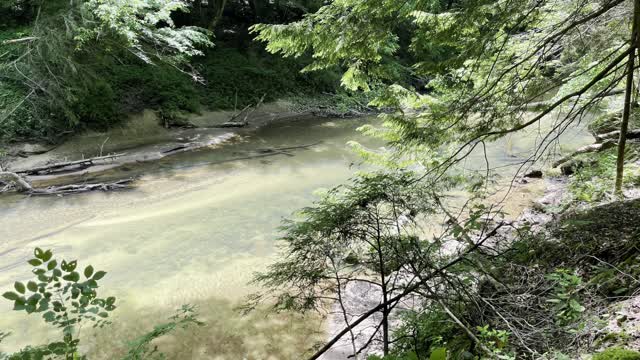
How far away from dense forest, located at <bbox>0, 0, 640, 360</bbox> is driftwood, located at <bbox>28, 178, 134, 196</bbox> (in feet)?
0.17

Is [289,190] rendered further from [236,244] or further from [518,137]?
[518,137]

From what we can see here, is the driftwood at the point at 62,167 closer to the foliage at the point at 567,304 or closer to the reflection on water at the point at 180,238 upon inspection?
the reflection on water at the point at 180,238

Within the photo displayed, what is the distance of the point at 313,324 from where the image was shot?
5.16 m

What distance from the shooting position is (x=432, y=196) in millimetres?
3213

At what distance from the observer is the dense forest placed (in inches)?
83.4

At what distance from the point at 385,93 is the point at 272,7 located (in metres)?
17.0

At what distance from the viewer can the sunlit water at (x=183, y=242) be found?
16.0ft

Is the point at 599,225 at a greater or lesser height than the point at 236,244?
greater

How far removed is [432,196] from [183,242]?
5.26 meters

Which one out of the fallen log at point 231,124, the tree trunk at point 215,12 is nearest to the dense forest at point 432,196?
the fallen log at point 231,124

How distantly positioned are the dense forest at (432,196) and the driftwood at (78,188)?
5cm

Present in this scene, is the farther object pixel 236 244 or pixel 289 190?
pixel 289 190

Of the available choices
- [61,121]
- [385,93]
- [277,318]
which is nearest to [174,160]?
[61,121]

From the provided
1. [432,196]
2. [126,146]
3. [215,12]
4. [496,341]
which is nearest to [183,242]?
[432,196]
